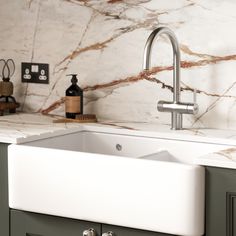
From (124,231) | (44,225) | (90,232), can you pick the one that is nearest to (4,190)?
(44,225)

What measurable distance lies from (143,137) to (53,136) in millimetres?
379

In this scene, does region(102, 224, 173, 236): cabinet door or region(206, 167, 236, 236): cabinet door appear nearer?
region(206, 167, 236, 236): cabinet door

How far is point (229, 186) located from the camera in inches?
96.2

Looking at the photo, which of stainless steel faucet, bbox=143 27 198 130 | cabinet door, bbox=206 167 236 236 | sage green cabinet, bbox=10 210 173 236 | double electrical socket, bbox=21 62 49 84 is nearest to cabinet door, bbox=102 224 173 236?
sage green cabinet, bbox=10 210 173 236

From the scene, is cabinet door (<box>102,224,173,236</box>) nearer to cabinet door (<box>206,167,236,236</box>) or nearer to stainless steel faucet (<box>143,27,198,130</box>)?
cabinet door (<box>206,167,236,236</box>)

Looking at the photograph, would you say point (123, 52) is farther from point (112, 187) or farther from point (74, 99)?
point (112, 187)

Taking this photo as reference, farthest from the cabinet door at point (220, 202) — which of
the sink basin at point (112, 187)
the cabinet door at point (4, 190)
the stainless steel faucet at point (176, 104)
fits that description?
the cabinet door at point (4, 190)

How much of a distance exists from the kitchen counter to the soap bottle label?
4.1 inches

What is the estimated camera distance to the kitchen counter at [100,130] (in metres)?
2.92

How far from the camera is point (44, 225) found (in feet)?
9.23

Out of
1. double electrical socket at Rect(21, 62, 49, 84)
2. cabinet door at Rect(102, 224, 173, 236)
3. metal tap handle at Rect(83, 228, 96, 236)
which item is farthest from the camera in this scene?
double electrical socket at Rect(21, 62, 49, 84)

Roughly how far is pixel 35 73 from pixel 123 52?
0.50m

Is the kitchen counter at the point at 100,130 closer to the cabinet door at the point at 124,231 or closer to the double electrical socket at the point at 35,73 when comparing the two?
the double electrical socket at the point at 35,73

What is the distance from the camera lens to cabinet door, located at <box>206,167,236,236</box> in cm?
245
